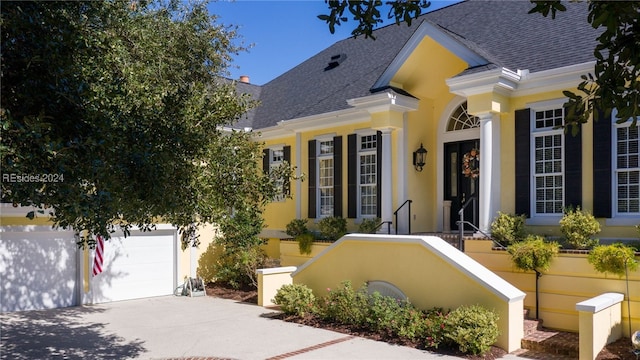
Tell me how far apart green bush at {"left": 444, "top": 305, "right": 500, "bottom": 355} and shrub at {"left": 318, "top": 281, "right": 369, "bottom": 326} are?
6.24ft

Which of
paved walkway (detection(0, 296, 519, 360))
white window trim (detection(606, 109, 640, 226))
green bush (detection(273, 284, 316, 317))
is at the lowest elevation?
paved walkway (detection(0, 296, 519, 360))

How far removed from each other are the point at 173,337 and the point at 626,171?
29.6 ft

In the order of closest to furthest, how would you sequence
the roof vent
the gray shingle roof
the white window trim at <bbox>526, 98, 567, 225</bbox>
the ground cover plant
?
the ground cover plant
the white window trim at <bbox>526, 98, 567, 225</bbox>
the gray shingle roof
the roof vent

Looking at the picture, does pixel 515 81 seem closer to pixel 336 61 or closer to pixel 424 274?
pixel 424 274

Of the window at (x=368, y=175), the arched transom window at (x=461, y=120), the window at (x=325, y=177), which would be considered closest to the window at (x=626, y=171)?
the arched transom window at (x=461, y=120)

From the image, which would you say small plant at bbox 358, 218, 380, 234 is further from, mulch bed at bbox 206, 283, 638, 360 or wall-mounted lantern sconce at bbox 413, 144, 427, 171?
mulch bed at bbox 206, 283, 638, 360

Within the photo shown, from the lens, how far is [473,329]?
7738 mm

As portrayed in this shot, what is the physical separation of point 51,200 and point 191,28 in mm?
7317

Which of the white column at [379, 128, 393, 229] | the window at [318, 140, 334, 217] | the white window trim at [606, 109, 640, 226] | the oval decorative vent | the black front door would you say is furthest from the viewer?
the window at [318, 140, 334, 217]

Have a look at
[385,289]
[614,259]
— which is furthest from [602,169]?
[385,289]

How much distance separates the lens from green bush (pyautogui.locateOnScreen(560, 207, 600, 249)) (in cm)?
932

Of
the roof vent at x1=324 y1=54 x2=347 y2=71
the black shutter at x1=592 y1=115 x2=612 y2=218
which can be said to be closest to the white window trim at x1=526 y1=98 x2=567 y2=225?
the black shutter at x1=592 y1=115 x2=612 y2=218

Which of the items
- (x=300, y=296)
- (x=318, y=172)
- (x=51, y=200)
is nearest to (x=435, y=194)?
(x=318, y=172)

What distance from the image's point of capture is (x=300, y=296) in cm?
1074
